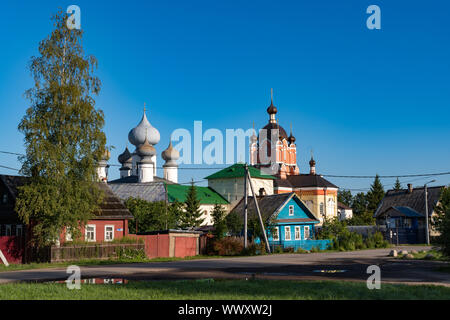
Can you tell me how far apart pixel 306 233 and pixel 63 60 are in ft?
104

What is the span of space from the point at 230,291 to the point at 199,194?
67.7 metres

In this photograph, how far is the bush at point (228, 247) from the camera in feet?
129

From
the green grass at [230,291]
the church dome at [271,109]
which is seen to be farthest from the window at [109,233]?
the church dome at [271,109]

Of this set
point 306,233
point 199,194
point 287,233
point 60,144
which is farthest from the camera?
point 199,194

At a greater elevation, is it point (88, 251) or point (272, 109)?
point (272, 109)

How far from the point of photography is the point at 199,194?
81.2 meters

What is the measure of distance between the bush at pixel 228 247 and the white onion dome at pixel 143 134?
53.6m

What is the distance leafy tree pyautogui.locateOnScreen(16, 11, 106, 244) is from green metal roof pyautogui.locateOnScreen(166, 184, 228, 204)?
137 ft

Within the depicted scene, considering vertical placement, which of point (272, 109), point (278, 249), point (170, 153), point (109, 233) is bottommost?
point (278, 249)

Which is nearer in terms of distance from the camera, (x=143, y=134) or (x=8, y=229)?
(x=8, y=229)

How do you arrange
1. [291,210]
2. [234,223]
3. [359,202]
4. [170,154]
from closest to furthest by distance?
[234,223]
[291,210]
[170,154]
[359,202]

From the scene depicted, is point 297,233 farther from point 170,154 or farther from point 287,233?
point 170,154

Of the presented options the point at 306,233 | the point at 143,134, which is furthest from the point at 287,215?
the point at 143,134

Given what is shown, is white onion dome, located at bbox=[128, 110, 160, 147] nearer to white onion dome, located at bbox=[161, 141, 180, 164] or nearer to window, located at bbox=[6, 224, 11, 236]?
white onion dome, located at bbox=[161, 141, 180, 164]
